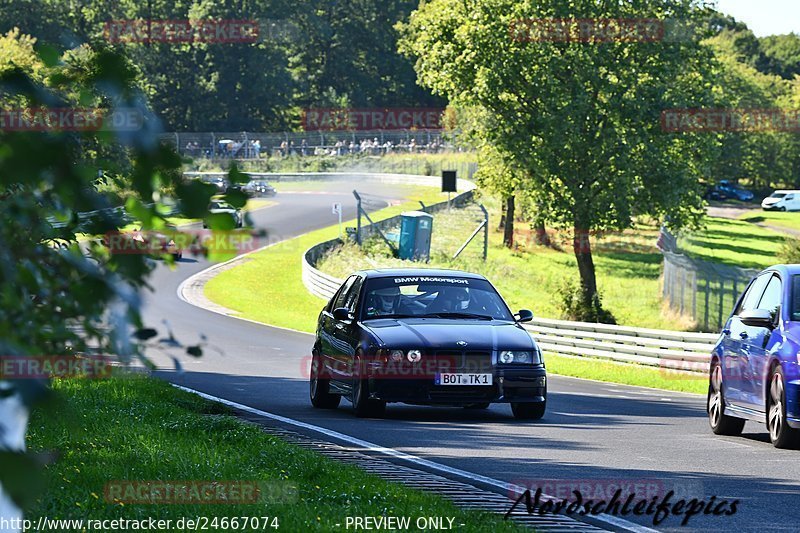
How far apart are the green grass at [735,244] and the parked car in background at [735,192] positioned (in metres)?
23.8

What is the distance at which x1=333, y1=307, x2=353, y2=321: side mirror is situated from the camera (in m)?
15.2

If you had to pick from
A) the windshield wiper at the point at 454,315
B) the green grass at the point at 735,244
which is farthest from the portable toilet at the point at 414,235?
the windshield wiper at the point at 454,315

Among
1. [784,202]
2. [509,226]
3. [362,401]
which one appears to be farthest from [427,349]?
[784,202]

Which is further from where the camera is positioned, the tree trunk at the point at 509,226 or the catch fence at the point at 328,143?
the catch fence at the point at 328,143

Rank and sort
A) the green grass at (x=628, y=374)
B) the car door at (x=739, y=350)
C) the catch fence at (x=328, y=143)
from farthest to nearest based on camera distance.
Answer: the catch fence at (x=328, y=143)
the green grass at (x=628, y=374)
the car door at (x=739, y=350)

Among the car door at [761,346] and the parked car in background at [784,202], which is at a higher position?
the car door at [761,346]

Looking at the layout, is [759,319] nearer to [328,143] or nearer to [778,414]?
[778,414]

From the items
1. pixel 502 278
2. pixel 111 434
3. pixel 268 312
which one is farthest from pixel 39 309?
pixel 502 278

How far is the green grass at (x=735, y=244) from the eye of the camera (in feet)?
232

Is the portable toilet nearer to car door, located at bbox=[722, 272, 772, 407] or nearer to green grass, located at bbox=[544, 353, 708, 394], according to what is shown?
green grass, located at bbox=[544, 353, 708, 394]

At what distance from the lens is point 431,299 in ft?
50.3

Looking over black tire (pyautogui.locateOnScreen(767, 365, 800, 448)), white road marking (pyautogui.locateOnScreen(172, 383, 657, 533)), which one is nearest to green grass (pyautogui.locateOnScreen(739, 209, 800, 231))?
white road marking (pyautogui.locateOnScreen(172, 383, 657, 533))

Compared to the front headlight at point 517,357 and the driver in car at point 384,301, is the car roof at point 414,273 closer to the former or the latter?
the driver in car at point 384,301

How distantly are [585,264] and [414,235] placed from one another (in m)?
7.96
